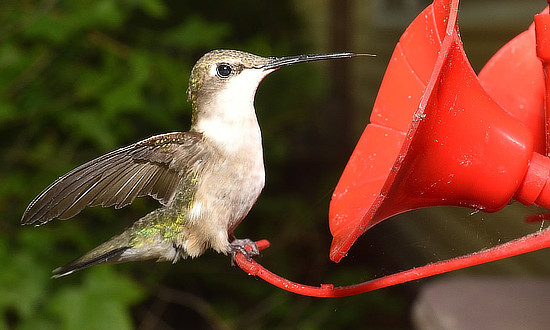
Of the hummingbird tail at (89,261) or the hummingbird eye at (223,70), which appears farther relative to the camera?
the hummingbird tail at (89,261)

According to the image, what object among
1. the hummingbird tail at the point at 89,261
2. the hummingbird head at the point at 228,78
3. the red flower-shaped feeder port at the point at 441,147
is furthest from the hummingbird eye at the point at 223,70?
the hummingbird tail at the point at 89,261

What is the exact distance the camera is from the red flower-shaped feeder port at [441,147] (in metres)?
0.67

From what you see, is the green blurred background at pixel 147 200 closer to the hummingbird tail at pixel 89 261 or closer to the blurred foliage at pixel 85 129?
the blurred foliage at pixel 85 129

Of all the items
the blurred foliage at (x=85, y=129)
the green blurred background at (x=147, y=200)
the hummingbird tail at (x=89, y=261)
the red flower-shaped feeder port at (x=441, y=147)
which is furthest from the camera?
the blurred foliage at (x=85, y=129)

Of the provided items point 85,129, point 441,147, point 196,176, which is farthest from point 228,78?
point 85,129

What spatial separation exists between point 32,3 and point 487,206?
1922 mm

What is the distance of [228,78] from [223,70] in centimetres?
2

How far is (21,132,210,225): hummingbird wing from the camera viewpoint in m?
0.82

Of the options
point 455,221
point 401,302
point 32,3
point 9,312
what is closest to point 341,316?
point 401,302

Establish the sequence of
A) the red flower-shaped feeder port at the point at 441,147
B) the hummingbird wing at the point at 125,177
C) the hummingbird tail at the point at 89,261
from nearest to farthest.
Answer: the red flower-shaped feeder port at the point at 441,147
the hummingbird wing at the point at 125,177
the hummingbird tail at the point at 89,261

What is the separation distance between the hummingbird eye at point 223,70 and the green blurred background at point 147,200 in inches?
10.0

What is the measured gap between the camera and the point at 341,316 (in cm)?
338

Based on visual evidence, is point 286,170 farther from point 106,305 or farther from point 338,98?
point 106,305

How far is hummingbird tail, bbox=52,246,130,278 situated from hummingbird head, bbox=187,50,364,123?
0.28m
